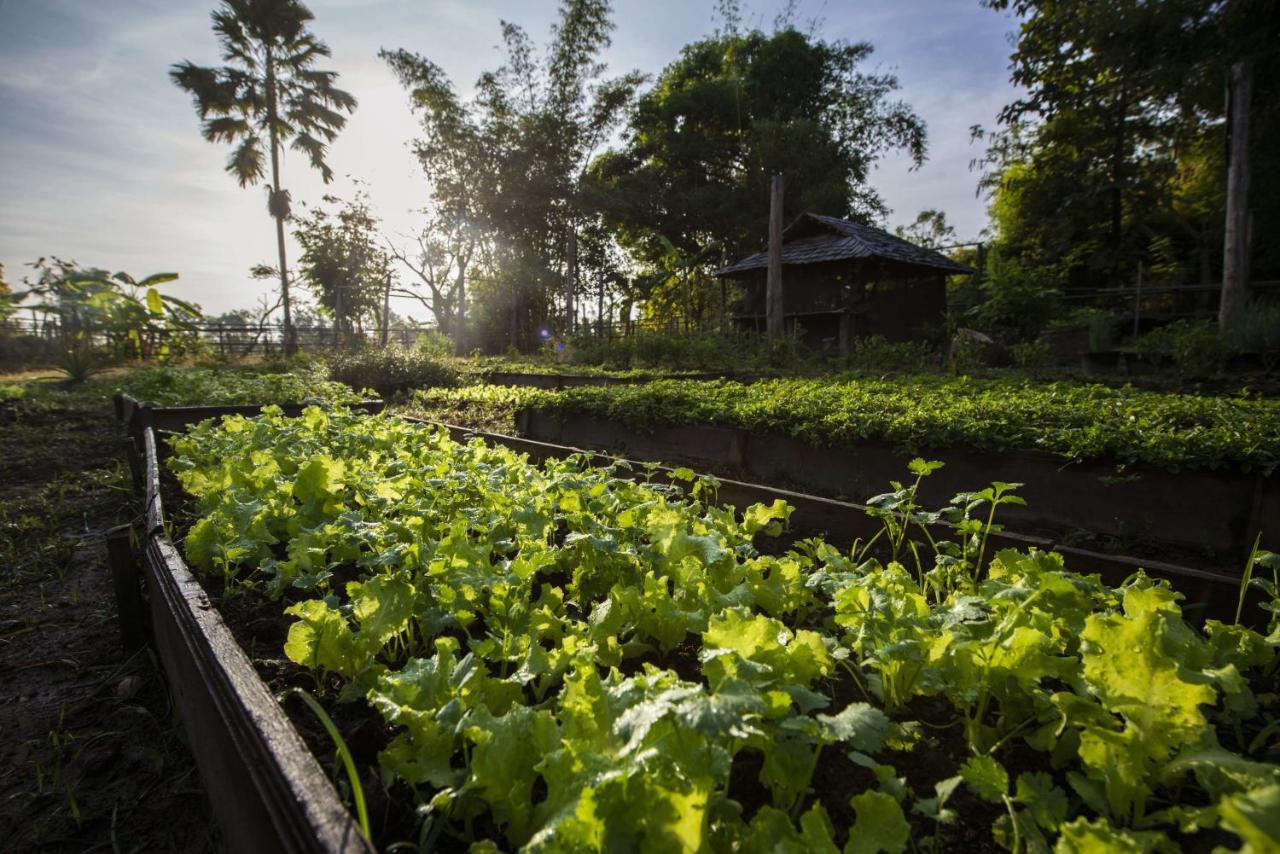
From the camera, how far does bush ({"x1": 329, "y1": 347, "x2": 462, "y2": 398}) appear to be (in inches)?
456

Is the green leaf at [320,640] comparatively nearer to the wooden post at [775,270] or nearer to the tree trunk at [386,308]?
the wooden post at [775,270]

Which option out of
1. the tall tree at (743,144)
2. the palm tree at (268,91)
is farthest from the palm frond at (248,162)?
the tall tree at (743,144)

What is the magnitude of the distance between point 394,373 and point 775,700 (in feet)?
38.8

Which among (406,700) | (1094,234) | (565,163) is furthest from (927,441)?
(565,163)

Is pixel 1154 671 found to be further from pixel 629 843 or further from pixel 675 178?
pixel 675 178

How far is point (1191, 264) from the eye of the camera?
19.4 m

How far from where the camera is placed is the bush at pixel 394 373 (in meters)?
11.6

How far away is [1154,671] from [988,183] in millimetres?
31058

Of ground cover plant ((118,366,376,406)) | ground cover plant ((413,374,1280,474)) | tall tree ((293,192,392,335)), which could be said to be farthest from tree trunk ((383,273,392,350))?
ground cover plant ((413,374,1280,474))

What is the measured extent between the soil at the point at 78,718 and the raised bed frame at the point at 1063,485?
3810 mm

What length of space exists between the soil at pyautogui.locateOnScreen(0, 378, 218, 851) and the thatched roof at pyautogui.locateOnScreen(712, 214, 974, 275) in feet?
52.0

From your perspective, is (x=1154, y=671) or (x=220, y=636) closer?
(x=1154, y=671)

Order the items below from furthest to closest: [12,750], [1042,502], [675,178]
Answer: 1. [675,178]
2. [1042,502]
3. [12,750]

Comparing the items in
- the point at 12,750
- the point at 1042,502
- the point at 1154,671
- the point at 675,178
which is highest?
the point at 675,178
